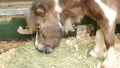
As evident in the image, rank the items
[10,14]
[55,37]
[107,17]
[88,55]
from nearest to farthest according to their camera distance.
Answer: [107,17] → [55,37] → [88,55] → [10,14]

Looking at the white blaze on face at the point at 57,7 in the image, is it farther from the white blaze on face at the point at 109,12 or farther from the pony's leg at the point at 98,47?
the pony's leg at the point at 98,47

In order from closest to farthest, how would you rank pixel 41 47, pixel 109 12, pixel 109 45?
pixel 109 12, pixel 109 45, pixel 41 47

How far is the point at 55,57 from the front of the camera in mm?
3178

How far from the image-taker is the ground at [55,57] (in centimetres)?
304

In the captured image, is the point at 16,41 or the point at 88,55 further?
the point at 16,41

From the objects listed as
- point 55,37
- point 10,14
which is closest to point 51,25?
point 55,37

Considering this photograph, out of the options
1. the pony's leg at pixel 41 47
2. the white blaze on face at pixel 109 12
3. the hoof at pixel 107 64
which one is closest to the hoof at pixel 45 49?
the pony's leg at pixel 41 47

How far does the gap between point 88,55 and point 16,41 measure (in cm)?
87

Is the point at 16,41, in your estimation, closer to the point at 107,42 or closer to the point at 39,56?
the point at 39,56

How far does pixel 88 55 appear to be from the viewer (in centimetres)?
325

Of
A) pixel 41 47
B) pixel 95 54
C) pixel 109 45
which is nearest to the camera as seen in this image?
pixel 109 45

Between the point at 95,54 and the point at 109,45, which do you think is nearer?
the point at 109,45

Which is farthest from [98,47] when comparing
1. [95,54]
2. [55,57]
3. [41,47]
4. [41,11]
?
[41,11]

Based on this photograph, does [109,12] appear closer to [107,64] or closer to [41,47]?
[107,64]
